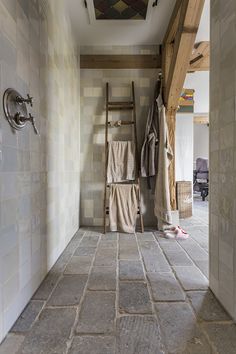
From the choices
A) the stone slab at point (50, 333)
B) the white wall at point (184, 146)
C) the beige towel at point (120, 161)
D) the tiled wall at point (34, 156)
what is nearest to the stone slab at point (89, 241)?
the tiled wall at point (34, 156)

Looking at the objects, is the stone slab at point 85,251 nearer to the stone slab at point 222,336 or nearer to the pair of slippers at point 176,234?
the pair of slippers at point 176,234

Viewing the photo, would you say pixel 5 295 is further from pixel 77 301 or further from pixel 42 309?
pixel 77 301

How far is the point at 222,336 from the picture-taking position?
1.05 m

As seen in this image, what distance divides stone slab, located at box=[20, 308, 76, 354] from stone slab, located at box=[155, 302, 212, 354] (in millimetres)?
462

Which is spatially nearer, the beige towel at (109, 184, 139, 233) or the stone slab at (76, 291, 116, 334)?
the stone slab at (76, 291, 116, 334)

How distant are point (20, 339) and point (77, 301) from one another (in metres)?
0.36

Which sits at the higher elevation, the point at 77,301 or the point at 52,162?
the point at 52,162

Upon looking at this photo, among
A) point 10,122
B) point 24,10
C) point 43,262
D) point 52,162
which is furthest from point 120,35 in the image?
point 43,262

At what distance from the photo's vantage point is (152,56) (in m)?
3.00

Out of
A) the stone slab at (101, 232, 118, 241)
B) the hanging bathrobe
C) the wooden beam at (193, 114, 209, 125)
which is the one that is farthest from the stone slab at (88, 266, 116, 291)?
the wooden beam at (193, 114, 209, 125)

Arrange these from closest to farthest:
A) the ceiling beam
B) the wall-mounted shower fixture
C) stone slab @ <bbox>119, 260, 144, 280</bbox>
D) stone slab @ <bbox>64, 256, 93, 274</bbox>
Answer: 1. the wall-mounted shower fixture
2. stone slab @ <bbox>119, 260, 144, 280</bbox>
3. stone slab @ <bbox>64, 256, 93, 274</bbox>
4. the ceiling beam

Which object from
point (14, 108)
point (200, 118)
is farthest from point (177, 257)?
point (200, 118)

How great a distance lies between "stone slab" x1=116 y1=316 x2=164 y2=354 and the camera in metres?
0.98

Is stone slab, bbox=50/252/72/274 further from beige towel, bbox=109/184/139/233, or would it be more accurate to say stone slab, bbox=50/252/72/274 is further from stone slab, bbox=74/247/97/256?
beige towel, bbox=109/184/139/233
